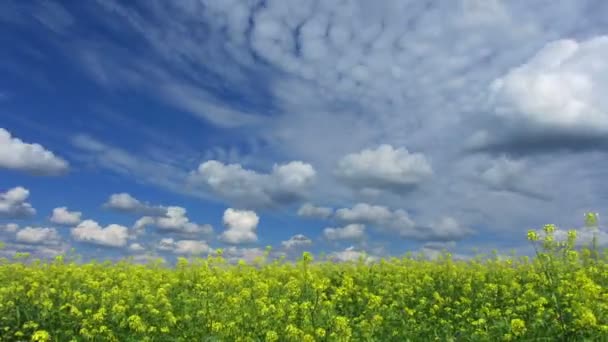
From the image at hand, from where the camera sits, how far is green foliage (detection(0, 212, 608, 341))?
11.4 meters

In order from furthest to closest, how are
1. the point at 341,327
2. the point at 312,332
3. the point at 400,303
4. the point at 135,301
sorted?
the point at 400,303 < the point at 135,301 < the point at 312,332 < the point at 341,327

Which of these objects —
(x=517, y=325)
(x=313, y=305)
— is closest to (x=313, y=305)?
(x=313, y=305)

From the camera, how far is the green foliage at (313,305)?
11.4 meters

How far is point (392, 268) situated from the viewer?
22797 millimetres

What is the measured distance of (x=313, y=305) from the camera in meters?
13.5

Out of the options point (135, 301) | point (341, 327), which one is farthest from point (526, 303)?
point (135, 301)

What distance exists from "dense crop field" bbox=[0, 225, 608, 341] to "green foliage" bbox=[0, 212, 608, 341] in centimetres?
4

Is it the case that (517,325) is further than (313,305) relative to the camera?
No

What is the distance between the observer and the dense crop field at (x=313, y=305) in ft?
37.5

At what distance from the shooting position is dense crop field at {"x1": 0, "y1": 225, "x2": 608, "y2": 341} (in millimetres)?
11430

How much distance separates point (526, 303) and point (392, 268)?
827 cm

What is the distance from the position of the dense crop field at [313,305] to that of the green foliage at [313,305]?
0.14 feet

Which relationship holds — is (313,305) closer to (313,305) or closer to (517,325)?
(313,305)

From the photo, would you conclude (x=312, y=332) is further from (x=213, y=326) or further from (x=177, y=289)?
(x=177, y=289)
